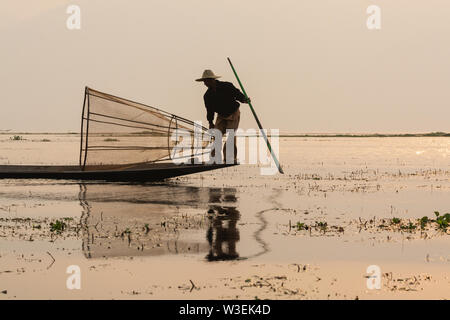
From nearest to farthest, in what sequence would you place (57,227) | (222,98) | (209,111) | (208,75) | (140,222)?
(57,227) → (140,222) → (208,75) → (222,98) → (209,111)

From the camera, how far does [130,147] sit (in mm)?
18219

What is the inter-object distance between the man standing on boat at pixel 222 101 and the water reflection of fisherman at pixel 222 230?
2857 mm

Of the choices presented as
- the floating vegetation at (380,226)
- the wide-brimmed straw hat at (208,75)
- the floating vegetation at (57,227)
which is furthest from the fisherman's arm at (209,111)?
the floating vegetation at (57,227)

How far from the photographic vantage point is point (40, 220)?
11375mm

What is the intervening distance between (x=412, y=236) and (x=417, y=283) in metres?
3.15

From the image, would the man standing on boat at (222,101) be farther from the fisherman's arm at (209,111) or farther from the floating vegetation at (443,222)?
the floating vegetation at (443,222)

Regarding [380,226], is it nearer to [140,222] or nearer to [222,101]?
[140,222]

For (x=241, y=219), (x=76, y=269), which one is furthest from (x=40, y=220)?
(x=76, y=269)

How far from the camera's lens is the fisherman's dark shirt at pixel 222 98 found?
1752 cm

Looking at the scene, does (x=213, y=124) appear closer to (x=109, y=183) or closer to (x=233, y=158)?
(x=233, y=158)

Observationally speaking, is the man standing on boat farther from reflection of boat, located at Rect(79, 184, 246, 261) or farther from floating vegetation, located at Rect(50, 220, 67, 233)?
floating vegetation, located at Rect(50, 220, 67, 233)

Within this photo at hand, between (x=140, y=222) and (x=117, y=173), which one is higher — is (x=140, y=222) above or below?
below

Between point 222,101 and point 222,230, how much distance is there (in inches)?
299

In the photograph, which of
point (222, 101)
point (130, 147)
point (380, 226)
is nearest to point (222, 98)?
point (222, 101)
